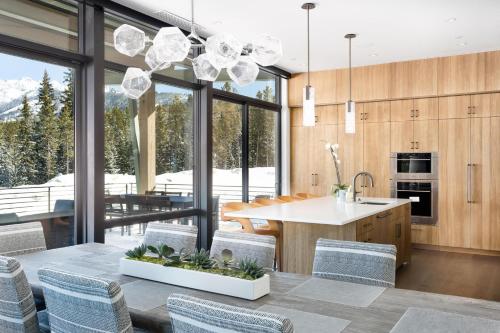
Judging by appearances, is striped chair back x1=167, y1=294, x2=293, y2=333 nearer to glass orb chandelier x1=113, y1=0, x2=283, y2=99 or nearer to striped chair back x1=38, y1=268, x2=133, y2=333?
striped chair back x1=38, y1=268, x2=133, y2=333

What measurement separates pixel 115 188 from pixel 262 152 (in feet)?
10.6

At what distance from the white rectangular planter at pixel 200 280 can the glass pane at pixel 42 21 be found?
2.47 m

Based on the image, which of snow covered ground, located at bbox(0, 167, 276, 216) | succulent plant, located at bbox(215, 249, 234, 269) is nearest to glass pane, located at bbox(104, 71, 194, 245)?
snow covered ground, located at bbox(0, 167, 276, 216)

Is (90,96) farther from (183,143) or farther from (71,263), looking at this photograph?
(71,263)

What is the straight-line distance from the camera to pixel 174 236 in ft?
9.76

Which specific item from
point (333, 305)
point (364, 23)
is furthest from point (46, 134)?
point (364, 23)

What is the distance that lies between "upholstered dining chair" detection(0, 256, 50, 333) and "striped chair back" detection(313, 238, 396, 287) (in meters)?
1.34

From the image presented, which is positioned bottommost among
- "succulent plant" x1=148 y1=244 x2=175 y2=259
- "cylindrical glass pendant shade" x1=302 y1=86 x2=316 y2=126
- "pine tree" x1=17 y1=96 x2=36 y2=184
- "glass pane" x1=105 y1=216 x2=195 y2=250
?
"glass pane" x1=105 y1=216 x2=195 y2=250

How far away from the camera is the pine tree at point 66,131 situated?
13.0 ft

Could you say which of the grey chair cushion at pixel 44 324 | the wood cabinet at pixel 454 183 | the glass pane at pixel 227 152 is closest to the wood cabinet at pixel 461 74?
the wood cabinet at pixel 454 183

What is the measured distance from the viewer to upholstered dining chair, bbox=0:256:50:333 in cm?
179

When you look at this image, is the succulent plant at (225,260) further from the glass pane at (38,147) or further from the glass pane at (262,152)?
the glass pane at (262,152)

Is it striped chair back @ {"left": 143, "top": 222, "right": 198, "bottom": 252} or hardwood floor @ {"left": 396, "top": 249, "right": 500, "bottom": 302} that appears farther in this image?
hardwood floor @ {"left": 396, "top": 249, "right": 500, "bottom": 302}

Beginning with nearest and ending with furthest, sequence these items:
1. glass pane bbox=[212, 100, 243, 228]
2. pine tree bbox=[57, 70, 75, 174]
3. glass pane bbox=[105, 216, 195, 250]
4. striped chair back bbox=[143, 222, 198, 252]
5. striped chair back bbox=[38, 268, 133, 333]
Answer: striped chair back bbox=[38, 268, 133, 333] < striped chair back bbox=[143, 222, 198, 252] < pine tree bbox=[57, 70, 75, 174] < glass pane bbox=[105, 216, 195, 250] < glass pane bbox=[212, 100, 243, 228]
